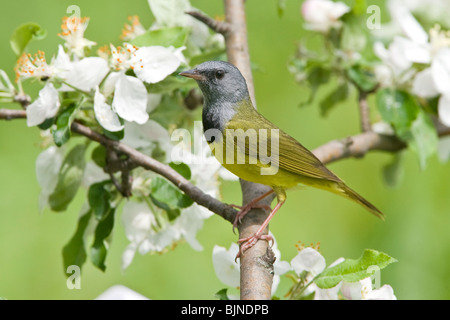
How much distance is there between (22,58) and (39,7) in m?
1.87

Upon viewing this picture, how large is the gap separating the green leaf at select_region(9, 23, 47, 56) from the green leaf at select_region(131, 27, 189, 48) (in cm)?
21

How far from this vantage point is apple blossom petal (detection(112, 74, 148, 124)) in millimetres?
1428

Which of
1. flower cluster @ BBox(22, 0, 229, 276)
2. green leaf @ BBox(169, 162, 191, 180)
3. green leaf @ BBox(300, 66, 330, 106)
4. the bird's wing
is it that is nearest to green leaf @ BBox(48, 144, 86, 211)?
flower cluster @ BBox(22, 0, 229, 276)

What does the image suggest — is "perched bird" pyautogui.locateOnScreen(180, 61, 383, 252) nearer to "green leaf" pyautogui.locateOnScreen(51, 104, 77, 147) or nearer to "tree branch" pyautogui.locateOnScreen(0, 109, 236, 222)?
"tree branch" pyautogui.locateOnScreen(0, 109, 236, 222)

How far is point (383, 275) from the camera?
2.41 m

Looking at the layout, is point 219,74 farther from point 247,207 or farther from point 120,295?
point 120,295

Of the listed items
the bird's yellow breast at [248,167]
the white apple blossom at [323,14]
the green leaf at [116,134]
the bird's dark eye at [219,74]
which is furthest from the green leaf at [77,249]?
the white apple blossom at [323,14]

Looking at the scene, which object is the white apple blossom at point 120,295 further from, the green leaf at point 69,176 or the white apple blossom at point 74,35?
the white apple blossom at point 74,35

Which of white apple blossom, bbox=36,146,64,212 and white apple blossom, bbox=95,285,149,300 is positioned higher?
white apple blossom, bbox=36,146,64,212

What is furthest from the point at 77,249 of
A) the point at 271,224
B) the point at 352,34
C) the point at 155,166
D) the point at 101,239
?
the point at 271,224

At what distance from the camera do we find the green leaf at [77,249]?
1589 millimetres

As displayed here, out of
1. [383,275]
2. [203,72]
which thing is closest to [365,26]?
[203,72]

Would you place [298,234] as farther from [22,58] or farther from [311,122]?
[22,58]

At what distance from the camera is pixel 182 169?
1469 mm
